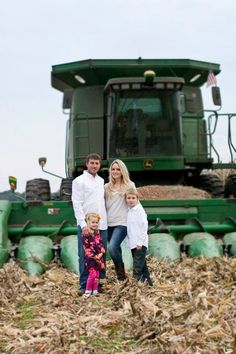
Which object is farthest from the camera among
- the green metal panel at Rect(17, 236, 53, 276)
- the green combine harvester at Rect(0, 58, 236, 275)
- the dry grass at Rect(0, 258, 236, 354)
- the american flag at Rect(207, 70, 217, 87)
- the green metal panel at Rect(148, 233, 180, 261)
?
the american flag at Rect(207, 70, 217, 87)

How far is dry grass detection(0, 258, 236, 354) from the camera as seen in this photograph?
3.39 meters

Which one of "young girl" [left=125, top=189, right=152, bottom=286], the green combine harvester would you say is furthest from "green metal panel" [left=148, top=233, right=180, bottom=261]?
"young girl" [left=125, top=189, right=152, bottom=286]

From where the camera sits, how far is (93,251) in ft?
17.1

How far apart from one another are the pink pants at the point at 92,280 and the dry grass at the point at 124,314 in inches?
4.6

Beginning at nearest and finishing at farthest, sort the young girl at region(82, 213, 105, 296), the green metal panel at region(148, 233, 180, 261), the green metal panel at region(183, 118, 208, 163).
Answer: the young girl at region(82, 213, 105, 296)
the green metal panel at region(148, 233, 180, 261)
the green metal panel at region(183, 118, 208, 163)

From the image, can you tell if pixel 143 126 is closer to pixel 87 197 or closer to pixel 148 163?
pixel 148 163

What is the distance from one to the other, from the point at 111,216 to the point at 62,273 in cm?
98

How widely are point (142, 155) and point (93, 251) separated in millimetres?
4095

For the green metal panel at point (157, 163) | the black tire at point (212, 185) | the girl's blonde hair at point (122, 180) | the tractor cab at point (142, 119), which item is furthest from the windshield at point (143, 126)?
the girl's blonde hair at point (122, 180)

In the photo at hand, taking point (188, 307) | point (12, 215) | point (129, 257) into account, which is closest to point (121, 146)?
point (12, 215)

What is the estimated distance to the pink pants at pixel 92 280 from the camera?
16.8 feet

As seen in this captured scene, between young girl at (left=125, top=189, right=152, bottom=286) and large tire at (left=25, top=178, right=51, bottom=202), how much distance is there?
4.42 metres

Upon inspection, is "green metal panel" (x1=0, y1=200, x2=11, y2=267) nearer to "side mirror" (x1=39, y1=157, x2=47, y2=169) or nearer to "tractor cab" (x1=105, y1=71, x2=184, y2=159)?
"side mirror" (x1=39, y1=157, x2=47, y2=169)

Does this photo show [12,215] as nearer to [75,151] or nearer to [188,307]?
[75,151]
